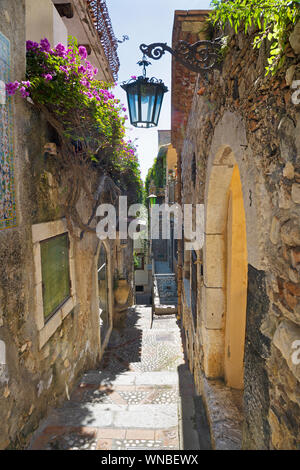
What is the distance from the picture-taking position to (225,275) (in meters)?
3.41

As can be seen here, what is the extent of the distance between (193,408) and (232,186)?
Answer: 8.61 feet

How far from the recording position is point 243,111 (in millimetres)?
1939

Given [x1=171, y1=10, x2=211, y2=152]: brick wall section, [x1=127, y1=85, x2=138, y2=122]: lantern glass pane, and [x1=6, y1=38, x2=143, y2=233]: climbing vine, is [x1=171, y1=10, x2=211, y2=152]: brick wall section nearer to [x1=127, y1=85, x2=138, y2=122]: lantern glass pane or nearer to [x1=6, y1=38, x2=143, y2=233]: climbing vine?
[x1=127, y1=85, x2=138, y2=122]: lantern glass pane

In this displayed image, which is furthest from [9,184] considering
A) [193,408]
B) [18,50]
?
[193,408]

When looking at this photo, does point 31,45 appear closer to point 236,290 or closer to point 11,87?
point 11,87

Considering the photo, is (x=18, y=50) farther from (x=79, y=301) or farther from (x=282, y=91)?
(x=79, y=301)

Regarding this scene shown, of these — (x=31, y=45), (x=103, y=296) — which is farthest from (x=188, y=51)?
(x=103, y=296)

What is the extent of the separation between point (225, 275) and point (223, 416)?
1.41 m

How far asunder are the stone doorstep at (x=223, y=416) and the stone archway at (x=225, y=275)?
16cm

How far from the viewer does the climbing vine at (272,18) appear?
129 centimetres

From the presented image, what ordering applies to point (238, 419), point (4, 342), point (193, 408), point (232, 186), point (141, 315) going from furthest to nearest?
point (141, 315)
point (193, 408)
point (232, 186)
point (238, 419)
point (4, 342)

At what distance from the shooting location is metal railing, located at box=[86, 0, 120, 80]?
5.42 meters

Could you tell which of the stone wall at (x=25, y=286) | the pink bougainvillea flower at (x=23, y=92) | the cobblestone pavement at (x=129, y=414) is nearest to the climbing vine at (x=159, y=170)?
the cobblestone pavement at (x=129, y=414)

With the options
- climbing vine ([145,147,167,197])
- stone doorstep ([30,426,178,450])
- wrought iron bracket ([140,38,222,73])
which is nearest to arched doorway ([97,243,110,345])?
stone doorstep ([30,426,178,450])
